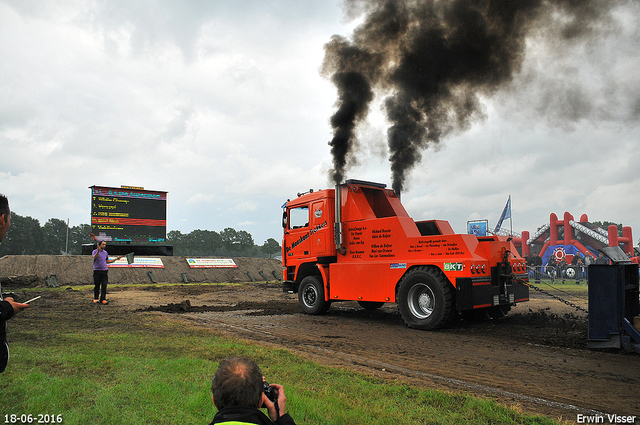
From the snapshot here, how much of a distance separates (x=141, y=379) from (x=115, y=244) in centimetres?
2087

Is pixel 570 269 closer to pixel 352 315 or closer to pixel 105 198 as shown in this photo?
pixel 352 315

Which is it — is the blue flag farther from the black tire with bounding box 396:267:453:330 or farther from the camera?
the camera

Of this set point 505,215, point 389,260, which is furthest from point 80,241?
point 389,260

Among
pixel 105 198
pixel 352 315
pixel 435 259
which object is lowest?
pixel 352 315

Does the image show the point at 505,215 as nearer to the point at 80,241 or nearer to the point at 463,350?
the point at 463,350

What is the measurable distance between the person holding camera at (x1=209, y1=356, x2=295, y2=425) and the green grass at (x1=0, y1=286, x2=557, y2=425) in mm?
1659

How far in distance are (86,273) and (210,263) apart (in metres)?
7.00

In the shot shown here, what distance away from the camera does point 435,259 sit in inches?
336

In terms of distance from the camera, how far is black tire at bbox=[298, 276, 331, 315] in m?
10.9

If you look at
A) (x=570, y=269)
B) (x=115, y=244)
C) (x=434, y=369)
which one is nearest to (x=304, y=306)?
(x=434, y=369)

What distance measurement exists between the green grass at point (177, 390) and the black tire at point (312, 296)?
460cm

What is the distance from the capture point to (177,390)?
4227 mm

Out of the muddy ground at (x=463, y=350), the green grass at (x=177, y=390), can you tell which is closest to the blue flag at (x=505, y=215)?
the muddy ground at (x=463, y=350)

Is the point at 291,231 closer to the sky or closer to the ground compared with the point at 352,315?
closer to the sky
